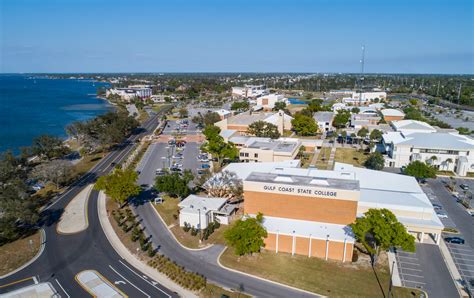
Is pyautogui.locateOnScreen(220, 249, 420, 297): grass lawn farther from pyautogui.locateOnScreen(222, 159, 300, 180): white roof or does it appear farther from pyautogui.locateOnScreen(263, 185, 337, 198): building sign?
pyautogui.locateOnScreen(222, 159, 300, 180): white roof

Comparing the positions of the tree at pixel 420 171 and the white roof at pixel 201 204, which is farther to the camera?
the tree at pixel 420 171

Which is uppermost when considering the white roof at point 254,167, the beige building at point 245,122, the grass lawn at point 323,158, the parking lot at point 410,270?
the beige building at point 245,122

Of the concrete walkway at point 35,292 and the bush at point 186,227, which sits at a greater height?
the bush at point 186,227

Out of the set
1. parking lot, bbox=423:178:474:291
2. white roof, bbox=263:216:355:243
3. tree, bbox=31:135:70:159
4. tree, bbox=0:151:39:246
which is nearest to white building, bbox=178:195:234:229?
white roof, bbox=263:216:355:243

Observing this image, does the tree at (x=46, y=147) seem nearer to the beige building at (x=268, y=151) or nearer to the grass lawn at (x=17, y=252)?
the grass lawn at (x=17, y=252)

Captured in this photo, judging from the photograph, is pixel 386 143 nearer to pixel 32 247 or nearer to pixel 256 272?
pixel 256 272

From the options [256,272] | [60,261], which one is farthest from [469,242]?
[60,261]

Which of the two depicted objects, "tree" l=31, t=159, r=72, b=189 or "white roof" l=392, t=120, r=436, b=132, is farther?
"white roof" l=392, t=120, r=436, b=132

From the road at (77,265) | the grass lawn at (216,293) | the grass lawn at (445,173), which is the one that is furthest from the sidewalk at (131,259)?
the grass lawn at (445,173)
